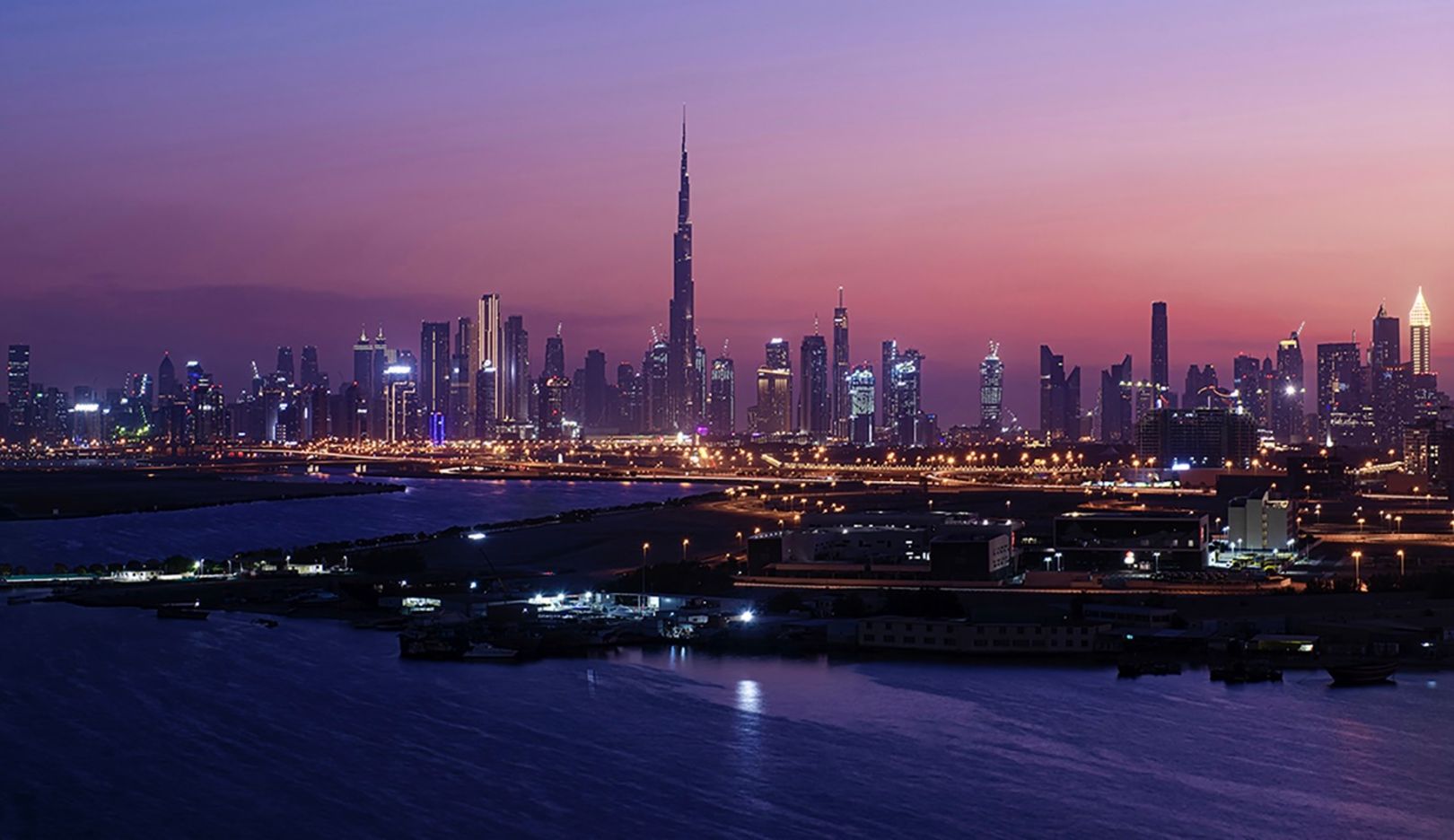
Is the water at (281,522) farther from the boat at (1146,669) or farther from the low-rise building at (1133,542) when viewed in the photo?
the boat at (1146,669)

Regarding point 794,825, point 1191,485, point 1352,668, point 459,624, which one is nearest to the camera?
point 794,825

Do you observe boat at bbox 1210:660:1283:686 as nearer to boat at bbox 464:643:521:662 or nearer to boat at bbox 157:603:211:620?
boat at bbox 464:643:521:662

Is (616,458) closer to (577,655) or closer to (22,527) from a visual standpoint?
(22,527)

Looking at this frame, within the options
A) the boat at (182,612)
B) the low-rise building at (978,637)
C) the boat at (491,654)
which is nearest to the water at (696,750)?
the boat at (491,654)

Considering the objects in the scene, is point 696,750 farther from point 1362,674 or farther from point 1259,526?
point 1259,526

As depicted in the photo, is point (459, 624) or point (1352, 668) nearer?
point (1352, 668)

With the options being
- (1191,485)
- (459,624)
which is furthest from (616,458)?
(459,624)

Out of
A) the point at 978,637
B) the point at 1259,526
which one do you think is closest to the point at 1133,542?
the point at 1259,526
